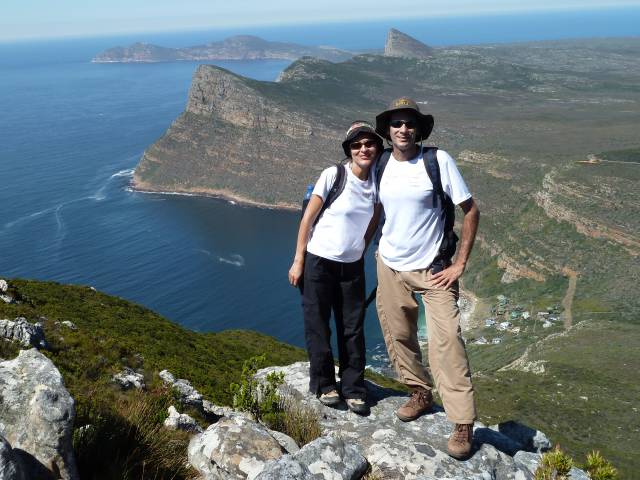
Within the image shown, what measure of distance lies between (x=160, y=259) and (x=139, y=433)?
104 metres

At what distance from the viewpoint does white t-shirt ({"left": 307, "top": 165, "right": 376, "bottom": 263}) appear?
24.6 feet

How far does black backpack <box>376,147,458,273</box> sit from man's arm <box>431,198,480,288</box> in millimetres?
151

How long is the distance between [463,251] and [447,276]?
40 centimetres

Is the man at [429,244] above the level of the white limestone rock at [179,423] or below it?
above

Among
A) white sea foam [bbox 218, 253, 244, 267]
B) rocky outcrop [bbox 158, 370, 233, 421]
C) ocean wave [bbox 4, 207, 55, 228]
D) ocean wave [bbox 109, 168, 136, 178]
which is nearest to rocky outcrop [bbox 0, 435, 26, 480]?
rocky outcrop [bbox 158, 370, 233, 421]

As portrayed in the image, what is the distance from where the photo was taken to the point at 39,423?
469 cm

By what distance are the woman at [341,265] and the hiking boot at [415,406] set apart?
22.0 inches

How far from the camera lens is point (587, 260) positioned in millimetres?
87062

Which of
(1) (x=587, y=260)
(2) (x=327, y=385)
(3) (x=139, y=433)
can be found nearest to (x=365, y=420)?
(2) (x=327, y=385)

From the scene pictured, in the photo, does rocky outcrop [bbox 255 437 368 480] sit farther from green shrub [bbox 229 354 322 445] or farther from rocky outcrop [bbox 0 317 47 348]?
rocky outcrop [bbox 0 317 47 348]

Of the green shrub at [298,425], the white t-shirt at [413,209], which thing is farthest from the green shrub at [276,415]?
the white t-shirt at [413,209]

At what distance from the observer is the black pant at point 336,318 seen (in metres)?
7.88

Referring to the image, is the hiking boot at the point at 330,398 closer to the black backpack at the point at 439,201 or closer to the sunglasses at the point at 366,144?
the black backpack at the point at 439,201

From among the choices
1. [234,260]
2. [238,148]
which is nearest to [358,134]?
[234,260]
